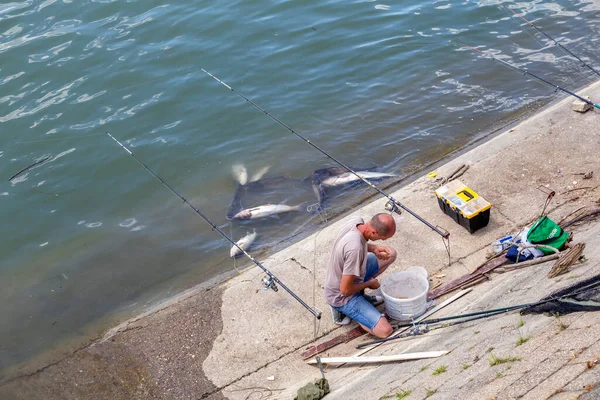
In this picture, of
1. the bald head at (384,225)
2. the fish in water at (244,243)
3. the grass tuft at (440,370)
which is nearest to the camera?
the grass tuft at (440,370)

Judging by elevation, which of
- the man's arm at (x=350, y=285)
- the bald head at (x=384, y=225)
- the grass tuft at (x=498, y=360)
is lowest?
the man's arm at (x=350, y=285)

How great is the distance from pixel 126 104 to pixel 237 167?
323 centimetres

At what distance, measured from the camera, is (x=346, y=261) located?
19.2ft

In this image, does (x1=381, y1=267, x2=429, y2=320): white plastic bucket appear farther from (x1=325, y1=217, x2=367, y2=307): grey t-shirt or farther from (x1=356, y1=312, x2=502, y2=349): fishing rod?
(x1=325, y1=217, x2=367, y2=307): grey t-shirt

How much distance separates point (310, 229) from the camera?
365 inches

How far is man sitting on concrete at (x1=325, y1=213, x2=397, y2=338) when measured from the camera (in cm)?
578

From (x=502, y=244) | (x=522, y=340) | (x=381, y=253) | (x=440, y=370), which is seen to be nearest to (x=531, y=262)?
(x=502, y=244)

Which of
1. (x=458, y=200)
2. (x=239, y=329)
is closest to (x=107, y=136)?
(x=239, y=329)

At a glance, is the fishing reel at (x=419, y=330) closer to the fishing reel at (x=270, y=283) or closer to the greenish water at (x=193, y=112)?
the fishing reel at (x=270, y=283)

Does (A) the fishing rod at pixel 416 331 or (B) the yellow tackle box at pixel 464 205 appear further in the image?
(B) the yellow tackle box at pixel 464 205

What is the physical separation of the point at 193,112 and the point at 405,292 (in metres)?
7.33

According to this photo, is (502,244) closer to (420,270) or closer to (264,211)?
(420,270)

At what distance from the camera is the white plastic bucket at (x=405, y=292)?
20.0ft

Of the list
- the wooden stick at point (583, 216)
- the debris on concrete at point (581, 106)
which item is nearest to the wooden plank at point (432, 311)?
the wooden stick at point (583, 216)
